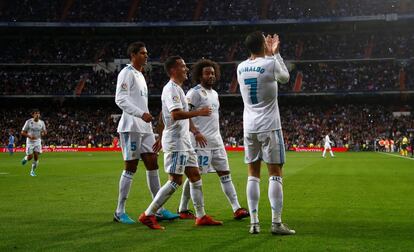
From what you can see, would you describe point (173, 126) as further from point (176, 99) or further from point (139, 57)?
point (139, 57)

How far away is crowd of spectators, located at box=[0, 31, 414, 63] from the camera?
211 ft

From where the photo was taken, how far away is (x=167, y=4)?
67750mm

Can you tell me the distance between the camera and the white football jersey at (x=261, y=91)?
7.66m

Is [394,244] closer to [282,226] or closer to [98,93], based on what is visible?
[282,226]

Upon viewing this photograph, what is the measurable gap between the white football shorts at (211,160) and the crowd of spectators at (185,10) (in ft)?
185

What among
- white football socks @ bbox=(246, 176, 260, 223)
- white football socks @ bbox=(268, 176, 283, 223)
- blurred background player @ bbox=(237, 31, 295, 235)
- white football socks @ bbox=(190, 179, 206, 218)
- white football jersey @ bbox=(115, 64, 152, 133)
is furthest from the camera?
white football jersey @ bbox=(115, 64, 152, 133)

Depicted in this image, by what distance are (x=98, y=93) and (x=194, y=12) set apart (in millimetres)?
14622

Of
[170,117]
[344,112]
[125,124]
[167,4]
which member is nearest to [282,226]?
[170,117]

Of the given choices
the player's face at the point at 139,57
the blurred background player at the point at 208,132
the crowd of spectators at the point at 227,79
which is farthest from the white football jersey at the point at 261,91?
the crowd of spectators at the point at 227,79

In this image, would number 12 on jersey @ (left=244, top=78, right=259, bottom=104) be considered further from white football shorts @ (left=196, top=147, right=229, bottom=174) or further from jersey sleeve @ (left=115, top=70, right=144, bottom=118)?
white football shorts @ (left=196, top=147, right=229, bottom=174)

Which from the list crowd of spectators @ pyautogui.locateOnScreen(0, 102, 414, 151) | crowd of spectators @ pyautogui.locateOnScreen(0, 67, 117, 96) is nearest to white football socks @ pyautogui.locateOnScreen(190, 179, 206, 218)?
crowd of spectators @ pyautogui.locateOnScreen(0, 102, 414, 151)

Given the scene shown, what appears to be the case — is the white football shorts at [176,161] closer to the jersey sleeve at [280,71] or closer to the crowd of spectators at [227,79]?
the jersey sleeve at [280,71]

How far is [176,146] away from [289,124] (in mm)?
54227

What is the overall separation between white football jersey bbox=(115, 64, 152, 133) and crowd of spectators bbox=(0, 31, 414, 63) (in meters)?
56.8
